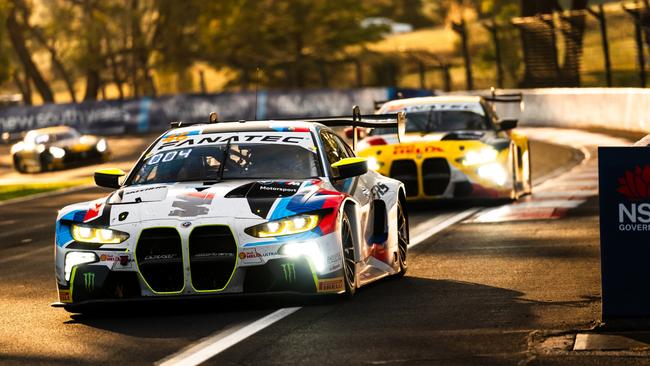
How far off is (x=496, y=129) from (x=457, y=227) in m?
3.47

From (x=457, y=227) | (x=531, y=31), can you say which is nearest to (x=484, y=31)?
(x=531, y=31)

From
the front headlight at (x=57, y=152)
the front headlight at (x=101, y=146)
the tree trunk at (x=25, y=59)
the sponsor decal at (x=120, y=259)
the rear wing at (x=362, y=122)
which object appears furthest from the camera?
the tree trunk at (x=25, y=59)

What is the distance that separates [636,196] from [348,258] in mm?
2449

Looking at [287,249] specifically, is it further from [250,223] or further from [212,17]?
[212,17]

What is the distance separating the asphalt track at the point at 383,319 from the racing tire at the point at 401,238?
5.7 inches

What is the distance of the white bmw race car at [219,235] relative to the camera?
1038 cm

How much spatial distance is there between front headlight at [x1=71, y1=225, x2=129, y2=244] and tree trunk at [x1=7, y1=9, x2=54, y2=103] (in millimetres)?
65648

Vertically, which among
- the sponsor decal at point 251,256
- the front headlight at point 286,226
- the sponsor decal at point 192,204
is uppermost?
the sponsor decal at point 192,204

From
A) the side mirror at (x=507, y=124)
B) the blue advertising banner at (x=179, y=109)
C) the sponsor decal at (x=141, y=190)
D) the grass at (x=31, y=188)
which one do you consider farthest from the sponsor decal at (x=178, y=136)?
the blue advertising banner at (x=179, y=109)

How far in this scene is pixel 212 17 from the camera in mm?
82312

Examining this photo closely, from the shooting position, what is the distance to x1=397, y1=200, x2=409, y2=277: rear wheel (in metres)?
12.6

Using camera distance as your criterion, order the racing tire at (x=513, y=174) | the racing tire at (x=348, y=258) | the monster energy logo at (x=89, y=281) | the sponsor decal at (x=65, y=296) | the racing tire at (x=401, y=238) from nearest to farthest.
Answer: the monster energy logo at (x=89, y=281), the sponsor decal at (x=65, y=296), the racing tire at (x=348, y=258), the racing tire at (x=401, y=238), the racing tire at (x=513, y=174)

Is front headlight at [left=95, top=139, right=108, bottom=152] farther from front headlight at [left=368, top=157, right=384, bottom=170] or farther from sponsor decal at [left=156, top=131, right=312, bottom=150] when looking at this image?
sponsor decal at [left=156, top=131, right=312, bottom=150]

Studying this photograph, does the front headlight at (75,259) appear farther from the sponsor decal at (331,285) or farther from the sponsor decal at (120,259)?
the sponsor decal at (331,285)
